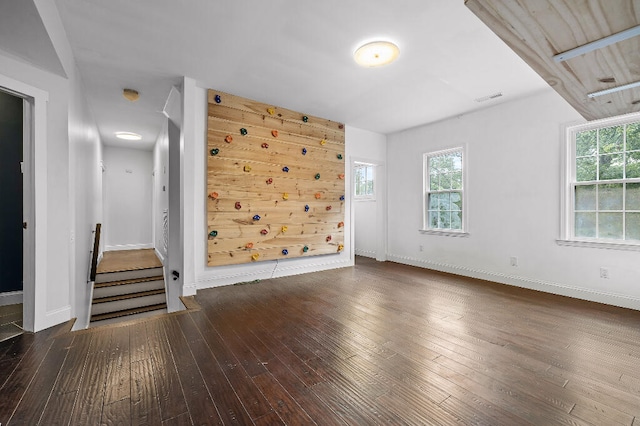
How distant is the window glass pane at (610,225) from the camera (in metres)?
3.30

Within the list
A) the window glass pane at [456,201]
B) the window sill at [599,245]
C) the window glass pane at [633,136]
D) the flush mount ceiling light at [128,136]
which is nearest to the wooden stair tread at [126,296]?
the flush mount ceiling light at [128,136]

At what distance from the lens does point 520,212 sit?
13.3 ft

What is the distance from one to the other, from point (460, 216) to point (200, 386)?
4.53 m

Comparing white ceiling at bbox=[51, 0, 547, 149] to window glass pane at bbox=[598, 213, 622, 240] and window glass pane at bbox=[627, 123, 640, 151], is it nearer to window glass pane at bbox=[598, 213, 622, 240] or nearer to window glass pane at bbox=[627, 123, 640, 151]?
window glass pane at bbox=[627, 123, 640, 151]

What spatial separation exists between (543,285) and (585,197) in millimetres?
1249

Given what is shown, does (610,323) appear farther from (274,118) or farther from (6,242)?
(6,242)

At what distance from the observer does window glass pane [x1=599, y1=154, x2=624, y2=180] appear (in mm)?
3314

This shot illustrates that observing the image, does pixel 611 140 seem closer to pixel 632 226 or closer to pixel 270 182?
pixel 632 226

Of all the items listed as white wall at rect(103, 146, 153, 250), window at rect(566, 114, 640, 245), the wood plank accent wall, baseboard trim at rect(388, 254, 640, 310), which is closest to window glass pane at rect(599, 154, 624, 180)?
window at rect(566, 114, 640, 245)

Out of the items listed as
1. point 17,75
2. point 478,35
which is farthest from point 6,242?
point 478,35

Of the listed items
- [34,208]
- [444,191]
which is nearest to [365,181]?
[444,191]

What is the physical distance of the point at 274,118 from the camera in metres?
4.39

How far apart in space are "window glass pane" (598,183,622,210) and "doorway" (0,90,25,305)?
6750mm

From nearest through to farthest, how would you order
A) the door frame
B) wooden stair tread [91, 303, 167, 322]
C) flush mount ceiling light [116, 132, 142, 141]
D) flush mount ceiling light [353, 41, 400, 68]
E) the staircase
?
the door frame < flush mount ceiling light [353, 41, 400, 68] < wooden stair tread [91, 303, 167, 322] < the staircase < flush mount ceiling light [116, 132, 142, 141]
